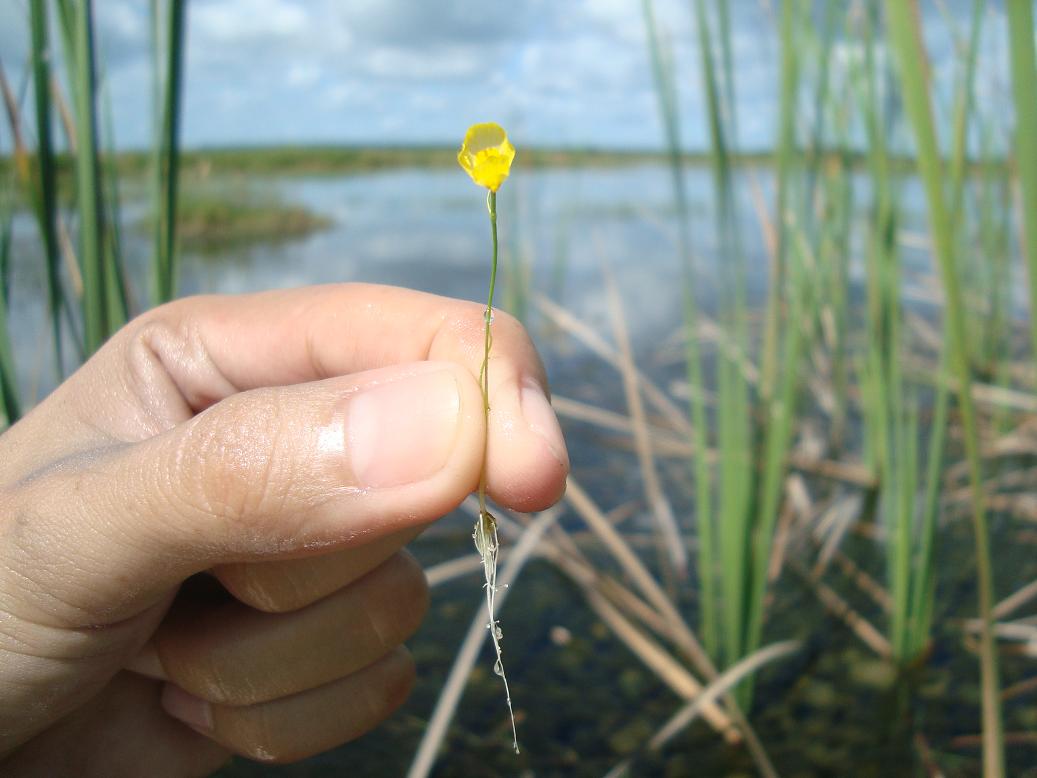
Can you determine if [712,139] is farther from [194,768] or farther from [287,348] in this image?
[194,768]

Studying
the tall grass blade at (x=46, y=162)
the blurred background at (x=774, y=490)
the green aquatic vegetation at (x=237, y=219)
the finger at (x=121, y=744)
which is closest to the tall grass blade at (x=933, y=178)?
the blurred background at (x=774, y=490)

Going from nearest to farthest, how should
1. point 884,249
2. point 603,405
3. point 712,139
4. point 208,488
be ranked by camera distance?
1. point 208,488
2. point 712,139
3. point 884,249
4. point 603,405

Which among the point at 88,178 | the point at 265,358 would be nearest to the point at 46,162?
the point at 88,178

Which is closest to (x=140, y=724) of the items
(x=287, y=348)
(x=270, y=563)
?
(x=270, y=563)

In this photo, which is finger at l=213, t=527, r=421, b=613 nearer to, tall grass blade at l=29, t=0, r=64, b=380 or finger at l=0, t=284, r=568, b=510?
finger at l=0, t=284, r=568, b=510

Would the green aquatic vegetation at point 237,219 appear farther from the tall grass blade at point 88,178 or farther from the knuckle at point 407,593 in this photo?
the knuckle at point 407,593

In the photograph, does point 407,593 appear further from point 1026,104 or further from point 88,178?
point 1026,104
